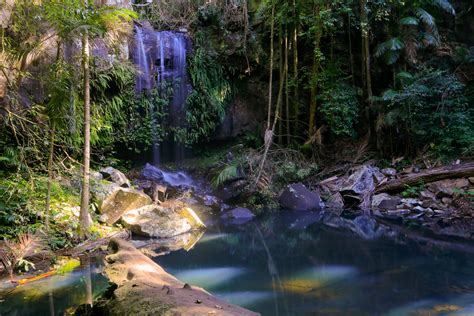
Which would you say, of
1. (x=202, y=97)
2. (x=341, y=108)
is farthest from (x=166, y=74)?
(x=341, y=108)

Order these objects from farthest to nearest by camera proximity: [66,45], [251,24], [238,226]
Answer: [251,24] < [238,226] < [66,45]

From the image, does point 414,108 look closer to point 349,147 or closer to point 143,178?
point 349,147

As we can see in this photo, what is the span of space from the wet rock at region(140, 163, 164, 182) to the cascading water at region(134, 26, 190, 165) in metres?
0.99

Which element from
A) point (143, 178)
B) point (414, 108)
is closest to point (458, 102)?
point (414, 108)

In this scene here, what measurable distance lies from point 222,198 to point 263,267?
4.84 meters

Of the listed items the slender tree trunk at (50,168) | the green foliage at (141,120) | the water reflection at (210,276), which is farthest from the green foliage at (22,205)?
the green foliage at (141,120)

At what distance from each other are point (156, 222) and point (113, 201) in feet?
3.13

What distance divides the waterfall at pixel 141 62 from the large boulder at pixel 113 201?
15.2 feet

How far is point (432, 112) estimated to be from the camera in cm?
1128

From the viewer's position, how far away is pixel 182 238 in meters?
7.99

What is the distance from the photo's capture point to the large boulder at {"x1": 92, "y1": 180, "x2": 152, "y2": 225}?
317 inches

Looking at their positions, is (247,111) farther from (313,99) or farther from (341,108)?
(341,108)

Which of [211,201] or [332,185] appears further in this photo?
[332,185]

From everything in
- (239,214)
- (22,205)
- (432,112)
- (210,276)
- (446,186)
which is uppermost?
(432,112)
